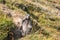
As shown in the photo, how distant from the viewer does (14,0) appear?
40.7 meters

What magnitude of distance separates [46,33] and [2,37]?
9830 millimetres

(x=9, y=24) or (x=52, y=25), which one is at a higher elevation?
(x=9, y=24)

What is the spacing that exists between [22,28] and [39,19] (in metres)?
10.5

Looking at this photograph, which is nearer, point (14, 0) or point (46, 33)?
point (46, 33)

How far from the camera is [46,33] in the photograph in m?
30.6

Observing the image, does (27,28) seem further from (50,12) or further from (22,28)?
(50,12)

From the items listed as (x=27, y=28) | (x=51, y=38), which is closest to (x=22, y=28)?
(x=27, y=28)

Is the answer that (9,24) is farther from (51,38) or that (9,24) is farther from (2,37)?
(51,38)

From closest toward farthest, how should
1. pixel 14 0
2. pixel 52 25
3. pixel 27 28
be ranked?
pixel 27 28
pixel 52 25
pixel 14 0

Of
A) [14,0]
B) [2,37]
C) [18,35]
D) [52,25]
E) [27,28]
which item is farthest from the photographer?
[14,0]

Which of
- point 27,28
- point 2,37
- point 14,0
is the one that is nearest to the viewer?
point 2,37

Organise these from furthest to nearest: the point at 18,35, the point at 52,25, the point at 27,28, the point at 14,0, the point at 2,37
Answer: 1. the point at 14,0
2. the point at 52,25
3. the point at 27,28
4. the point at 18,35
5. the point at 2,37

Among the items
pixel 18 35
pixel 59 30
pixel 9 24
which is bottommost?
pixel 59 30

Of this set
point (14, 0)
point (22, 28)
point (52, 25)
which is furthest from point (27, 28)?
point (14, 0)
